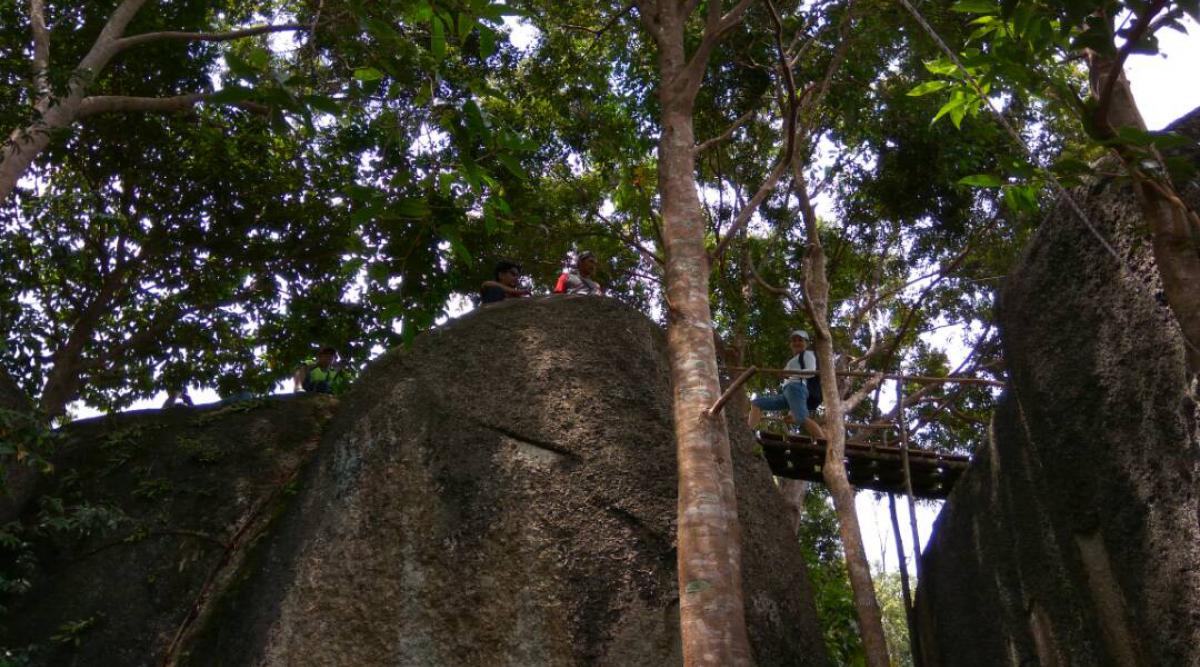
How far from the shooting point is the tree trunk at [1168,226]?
406 cm

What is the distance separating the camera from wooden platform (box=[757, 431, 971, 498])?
33.0 feet

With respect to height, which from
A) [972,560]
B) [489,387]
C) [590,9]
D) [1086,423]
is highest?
[590,9]

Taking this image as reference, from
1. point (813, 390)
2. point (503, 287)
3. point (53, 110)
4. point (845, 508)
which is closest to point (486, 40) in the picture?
point (503, 287)

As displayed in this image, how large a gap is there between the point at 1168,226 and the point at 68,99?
367 inches

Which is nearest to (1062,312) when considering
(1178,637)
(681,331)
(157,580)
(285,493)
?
(1178,637)

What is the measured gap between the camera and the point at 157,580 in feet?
26.3

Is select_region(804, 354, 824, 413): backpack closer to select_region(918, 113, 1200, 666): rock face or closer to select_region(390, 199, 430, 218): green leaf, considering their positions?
select_region(918, 113, 1200, 666): rock face

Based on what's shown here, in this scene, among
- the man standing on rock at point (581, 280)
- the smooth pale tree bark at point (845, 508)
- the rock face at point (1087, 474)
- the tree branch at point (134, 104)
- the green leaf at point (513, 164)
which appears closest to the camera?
the green leaf at point (513, 164)

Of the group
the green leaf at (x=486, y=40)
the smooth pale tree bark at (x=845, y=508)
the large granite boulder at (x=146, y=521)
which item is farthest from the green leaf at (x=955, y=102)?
the large granite boulder at (x=146, y=521)

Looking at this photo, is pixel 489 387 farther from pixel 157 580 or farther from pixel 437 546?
pixel 157 580

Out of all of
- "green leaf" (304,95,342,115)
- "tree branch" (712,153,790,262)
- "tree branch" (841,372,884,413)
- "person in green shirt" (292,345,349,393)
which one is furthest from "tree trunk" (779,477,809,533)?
"green leaf" (304,95,342,115)

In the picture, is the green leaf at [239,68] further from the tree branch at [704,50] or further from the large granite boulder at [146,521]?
the large granite boulder at [146,521]

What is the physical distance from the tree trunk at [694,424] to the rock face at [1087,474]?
2.21 meters

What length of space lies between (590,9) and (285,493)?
670cm
